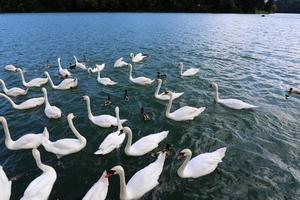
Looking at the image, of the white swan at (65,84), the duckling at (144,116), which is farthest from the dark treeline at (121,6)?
the duckling at (144,116)

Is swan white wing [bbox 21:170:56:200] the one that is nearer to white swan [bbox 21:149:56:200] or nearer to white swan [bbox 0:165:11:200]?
white swan [bbox 21:149:56:200]

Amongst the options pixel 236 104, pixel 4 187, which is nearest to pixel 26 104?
pixel 4 187

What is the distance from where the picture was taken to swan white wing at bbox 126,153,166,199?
7.69 m

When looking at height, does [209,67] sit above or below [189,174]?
below

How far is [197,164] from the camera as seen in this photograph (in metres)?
8.67

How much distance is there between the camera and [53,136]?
11133mm

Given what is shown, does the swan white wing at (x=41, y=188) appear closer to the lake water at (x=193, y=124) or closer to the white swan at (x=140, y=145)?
the lake water at (x=193, y=124)

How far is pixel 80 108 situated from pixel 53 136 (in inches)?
113

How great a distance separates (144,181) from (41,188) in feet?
9.10

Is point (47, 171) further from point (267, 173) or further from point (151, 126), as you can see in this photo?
point (267, 173)

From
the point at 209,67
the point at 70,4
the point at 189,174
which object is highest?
the point at 189,174

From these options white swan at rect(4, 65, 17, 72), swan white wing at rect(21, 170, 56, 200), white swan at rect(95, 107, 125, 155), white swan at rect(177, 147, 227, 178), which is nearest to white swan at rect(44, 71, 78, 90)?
white swan at rect(4, 65, 17, 72)

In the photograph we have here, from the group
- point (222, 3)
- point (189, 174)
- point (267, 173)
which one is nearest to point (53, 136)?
point (189, 174)

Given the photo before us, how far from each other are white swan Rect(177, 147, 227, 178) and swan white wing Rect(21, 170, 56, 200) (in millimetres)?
3699
